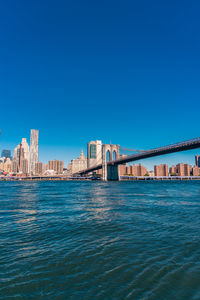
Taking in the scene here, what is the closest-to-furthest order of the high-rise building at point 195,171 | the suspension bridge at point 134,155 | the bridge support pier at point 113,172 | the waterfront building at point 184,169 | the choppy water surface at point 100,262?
the choppy water surface at point 100,262 → the suspension bridge at point 134,155 → the bridge support pier at point 113,172 → the waterfront building at point 184,169 → the high-rise building at point 195,171

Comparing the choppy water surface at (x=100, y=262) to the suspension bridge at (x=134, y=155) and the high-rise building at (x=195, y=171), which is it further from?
the high-rise building at (x=195, y=171)

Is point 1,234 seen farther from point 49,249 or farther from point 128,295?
point 128,295

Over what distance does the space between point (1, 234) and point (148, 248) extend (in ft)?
21.2

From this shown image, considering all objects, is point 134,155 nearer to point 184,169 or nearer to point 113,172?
point 113,172

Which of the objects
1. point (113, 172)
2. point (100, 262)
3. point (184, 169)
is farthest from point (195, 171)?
point (100, 262)

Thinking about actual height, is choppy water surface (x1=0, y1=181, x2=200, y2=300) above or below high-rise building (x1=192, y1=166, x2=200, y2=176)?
above

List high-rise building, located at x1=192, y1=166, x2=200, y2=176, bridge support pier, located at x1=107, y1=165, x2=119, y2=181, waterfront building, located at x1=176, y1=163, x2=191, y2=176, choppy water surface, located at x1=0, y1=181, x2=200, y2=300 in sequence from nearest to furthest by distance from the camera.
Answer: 1. choppy water surface, located at x1=0, y1=181, x2=200, y2=300
2. bridge support pier, located at x1=107, y1=165, x2=119, y2=181
3. waterfront building, located at x1=176, y1=163, x2=191, y2=176
4. high-rise building, located at x1=192, y1=166, x2=200, y2=176

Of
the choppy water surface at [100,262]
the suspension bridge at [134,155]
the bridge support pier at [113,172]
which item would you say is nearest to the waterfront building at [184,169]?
the suspension bridge at [134,155]

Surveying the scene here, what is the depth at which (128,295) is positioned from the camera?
3924 mm

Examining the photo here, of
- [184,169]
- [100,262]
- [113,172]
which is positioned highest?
[113,172]

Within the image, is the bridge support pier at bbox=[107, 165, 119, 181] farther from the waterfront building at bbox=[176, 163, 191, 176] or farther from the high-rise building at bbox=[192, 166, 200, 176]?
the high-rise building at bbox=[192, 166, 200, 176]

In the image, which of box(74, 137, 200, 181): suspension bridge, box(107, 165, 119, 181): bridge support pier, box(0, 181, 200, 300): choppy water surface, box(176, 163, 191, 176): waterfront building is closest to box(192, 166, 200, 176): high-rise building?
box(176, 163, 191, 176): waterfront building

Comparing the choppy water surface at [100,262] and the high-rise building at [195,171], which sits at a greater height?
the choppy water surface at [100,262]

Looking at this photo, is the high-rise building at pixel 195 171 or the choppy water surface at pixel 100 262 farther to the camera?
the high-rise building at pixel 195 171
